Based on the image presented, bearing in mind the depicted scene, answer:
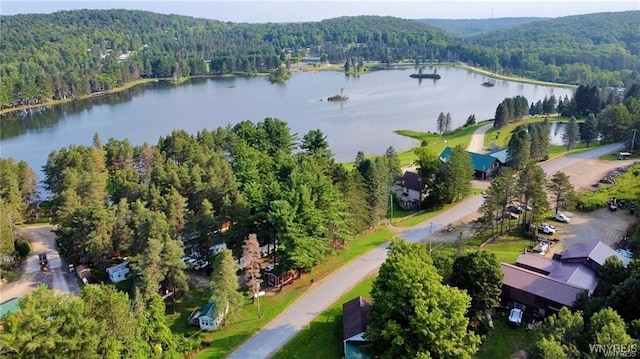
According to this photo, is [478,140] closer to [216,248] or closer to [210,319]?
[216,248]

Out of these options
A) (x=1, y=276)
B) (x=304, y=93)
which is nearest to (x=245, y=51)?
(x=304, y=93)

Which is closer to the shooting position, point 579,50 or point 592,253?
point 592,253

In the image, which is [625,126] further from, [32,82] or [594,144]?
[32,82]

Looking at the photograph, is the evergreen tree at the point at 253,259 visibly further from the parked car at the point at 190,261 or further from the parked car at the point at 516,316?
the parked car at the point at 516,316

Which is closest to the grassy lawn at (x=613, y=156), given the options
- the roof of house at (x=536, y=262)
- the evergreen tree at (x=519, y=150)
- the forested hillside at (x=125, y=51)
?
the evergreen tree at (x=519, y=150)

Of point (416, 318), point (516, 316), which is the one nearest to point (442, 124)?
point (516, 316)

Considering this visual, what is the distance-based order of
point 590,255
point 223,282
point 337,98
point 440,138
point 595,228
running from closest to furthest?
point 223,282, point 590,255, point 595,228, point 440,138, point 337,98
